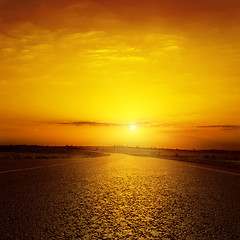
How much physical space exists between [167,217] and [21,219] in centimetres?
225

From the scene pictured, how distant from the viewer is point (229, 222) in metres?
4.26

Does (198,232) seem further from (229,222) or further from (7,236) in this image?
(7,236)

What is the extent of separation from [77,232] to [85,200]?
1.96m

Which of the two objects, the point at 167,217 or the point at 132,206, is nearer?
the point at 167,217

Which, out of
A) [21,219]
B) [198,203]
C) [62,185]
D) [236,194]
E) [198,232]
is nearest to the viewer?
[198,232]

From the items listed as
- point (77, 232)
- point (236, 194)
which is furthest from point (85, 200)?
point (236, 194)

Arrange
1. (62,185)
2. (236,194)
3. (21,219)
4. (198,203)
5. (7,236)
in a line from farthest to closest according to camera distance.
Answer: (62,185) < (236,194) < (198,203) < (21,219) < (7,236)

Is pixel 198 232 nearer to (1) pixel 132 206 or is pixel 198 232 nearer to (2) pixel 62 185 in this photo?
(1) pixel 132 206

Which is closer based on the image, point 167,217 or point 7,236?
point 7,236

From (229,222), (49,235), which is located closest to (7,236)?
(49,235)

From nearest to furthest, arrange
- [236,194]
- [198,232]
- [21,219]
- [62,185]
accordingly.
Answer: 1. [198,232]
2. [21,219]
3. [236,194]
4. [62,185]

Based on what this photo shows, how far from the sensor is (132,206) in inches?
204

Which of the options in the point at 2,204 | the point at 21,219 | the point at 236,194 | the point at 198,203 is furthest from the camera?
the point at 236,194

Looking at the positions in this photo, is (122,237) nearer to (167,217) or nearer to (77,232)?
(77,232)
